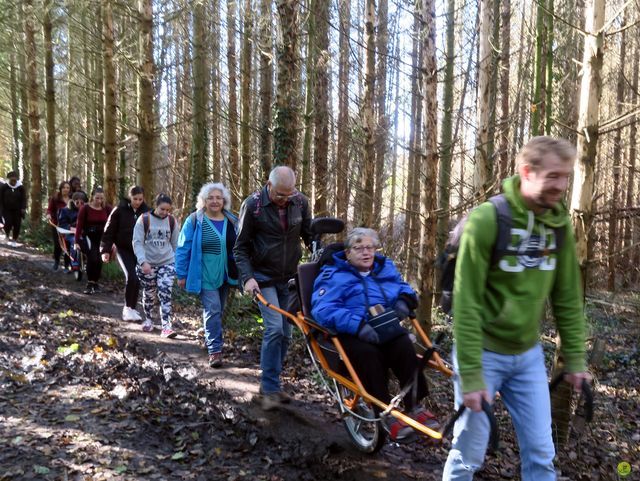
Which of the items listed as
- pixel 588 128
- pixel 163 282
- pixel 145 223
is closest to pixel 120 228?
pixel 145 223

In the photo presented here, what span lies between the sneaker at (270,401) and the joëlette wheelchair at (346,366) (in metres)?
0.71

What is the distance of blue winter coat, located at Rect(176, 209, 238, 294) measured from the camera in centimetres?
644

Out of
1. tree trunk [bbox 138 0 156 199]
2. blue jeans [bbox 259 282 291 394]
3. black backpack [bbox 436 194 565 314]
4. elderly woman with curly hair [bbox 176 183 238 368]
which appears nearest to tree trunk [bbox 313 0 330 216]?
tree trunk [bbox 138 0 156 199]

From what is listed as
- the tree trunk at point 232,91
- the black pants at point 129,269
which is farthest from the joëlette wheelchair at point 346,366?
the tree trunk at point 232,91

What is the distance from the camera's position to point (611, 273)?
17406 millimetres

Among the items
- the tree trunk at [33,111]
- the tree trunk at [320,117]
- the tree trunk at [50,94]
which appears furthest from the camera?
the tree trunk at [33,111]

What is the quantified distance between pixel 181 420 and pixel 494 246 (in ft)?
11.1

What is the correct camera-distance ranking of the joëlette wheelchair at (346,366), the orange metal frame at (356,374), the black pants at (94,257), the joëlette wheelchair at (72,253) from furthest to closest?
the joëlette wheelchair at (72,253) → the black pants at (94,257) → the joëlette wheelchair at (346,366) → the orange metal frame at (356,374)

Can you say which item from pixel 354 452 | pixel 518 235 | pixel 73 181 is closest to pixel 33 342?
pixel 354 452

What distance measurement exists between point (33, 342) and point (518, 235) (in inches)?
238

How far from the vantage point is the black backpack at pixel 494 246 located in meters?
2.73

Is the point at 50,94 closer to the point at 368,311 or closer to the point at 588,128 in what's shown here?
the point at 368,311

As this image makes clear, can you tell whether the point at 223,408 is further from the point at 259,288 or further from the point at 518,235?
the point at 518,235

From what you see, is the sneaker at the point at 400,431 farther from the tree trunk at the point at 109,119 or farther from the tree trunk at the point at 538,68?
the tree trunk at the point at 109,119
